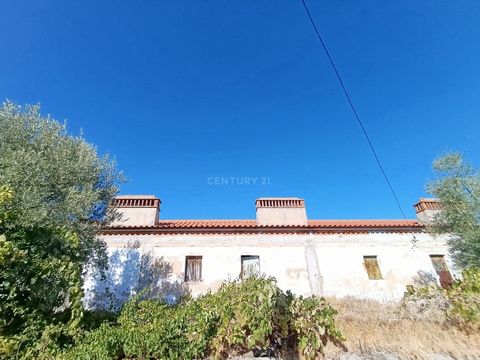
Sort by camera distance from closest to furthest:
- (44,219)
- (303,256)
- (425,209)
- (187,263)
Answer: (44,219) < (187,263) < (303,256) < (425,209)

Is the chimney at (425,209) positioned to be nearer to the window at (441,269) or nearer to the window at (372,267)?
the window at (441,269)

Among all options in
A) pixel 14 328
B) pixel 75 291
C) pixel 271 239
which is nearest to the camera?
pixel 14 328

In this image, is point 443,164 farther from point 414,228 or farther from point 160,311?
point 160,311

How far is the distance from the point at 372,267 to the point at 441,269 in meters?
3.72

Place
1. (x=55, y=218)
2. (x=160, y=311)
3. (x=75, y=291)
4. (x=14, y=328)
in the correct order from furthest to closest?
(x=55, y=218)
(x=160, y=311)
(x=75, y=291)
(x=14, y=328)

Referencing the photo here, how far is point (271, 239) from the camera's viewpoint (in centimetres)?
1409

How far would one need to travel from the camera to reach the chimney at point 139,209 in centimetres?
1479

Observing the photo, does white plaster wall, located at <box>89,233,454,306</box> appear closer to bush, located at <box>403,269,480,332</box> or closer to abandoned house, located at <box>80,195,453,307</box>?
abandoned house, located at <box>80,195,453,307</box>

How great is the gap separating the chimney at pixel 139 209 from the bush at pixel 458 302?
12.2 m

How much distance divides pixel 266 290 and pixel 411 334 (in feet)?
11.8

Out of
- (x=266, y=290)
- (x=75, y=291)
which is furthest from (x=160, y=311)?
(x=266, y=290)

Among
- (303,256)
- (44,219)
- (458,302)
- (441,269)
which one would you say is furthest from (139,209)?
(441,269)

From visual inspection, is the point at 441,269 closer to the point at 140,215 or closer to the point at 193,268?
the point at 193,268

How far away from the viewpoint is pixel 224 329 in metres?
6.09
